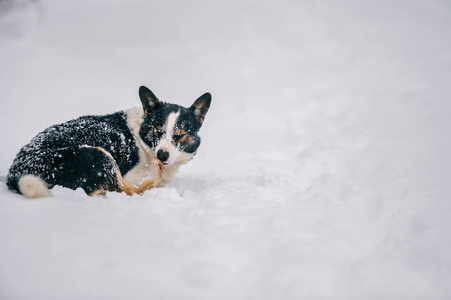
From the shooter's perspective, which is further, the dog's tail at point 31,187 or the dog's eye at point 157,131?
the dog's eye at point 157,131

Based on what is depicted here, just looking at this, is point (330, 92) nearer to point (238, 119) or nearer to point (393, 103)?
point (393, 103)

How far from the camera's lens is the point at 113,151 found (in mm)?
3398

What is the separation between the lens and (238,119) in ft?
27.9

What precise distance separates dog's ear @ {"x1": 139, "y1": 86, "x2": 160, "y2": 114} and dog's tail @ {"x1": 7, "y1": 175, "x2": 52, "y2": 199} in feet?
5.30

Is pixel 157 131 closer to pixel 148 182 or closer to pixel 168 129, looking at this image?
pixel 168 129

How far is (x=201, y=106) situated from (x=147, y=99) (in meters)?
0.76

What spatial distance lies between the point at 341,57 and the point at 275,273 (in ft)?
35.4

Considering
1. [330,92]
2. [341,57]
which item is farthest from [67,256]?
[341,57]

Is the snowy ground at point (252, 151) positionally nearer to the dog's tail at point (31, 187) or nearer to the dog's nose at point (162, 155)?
the dog's tail at point (31, 187)

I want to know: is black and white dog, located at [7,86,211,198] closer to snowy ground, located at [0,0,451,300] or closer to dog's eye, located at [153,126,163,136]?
dog's eye, located at [153,126,163,136]

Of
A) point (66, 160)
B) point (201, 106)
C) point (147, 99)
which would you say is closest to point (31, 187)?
point (66, 160)

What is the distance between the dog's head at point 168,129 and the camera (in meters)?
3.50

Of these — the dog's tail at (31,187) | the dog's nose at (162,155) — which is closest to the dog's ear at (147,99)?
the dog's nose at (162,155)

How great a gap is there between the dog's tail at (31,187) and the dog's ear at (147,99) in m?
1.61
